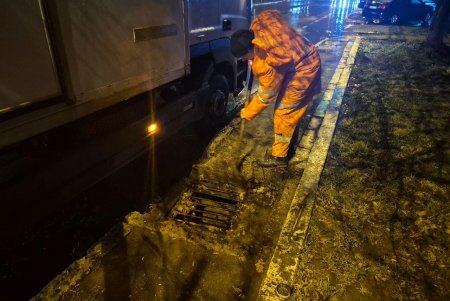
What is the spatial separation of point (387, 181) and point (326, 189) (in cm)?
78

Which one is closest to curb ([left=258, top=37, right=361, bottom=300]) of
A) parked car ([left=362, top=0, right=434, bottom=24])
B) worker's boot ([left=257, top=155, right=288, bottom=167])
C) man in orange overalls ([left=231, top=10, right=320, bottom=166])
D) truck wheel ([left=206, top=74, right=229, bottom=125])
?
worker's boot ([left=257, top=155, right=288, bottom=167])

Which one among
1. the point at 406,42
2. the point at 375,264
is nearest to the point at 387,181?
the point at 375,264

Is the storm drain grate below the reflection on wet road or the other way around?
below

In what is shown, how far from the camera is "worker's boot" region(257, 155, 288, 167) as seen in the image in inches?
142

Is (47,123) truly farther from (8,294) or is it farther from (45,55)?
→ (8,294)

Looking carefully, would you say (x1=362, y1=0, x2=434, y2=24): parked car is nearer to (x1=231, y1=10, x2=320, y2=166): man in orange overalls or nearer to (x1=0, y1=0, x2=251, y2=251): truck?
(x1=0, y1=0, x2=251, y2=251): truck

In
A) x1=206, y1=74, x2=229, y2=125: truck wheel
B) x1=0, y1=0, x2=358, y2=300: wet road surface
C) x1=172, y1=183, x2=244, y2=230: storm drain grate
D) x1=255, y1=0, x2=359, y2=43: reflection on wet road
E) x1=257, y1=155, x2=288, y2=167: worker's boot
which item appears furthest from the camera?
x1=255, y1=0, x2=359, y2=43: reflection on wet road

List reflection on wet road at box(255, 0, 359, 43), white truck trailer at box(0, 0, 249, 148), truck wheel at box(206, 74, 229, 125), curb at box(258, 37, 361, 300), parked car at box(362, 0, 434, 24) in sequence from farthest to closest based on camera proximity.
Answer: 1. parked car at box(362, 0, 434, 24)
2. reflection on wet road at box(255, 0, 359, 43)
3. truck wheel at box(206, 74, 229, 125)
4. curb at box(258, 37, 361, 300)
5. white truck trailer at box(0, 0, 249, 148)

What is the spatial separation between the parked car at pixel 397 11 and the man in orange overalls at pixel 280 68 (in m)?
16.1

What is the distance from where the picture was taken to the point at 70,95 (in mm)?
2314

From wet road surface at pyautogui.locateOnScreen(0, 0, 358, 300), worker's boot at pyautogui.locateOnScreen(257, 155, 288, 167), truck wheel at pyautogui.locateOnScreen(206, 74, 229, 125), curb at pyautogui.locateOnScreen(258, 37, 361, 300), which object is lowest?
wet road surface at pyautogui.locateOnScreen(0, 0, 358, 300)

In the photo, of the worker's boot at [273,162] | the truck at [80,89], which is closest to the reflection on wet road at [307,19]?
the worker's boot at [273,162]

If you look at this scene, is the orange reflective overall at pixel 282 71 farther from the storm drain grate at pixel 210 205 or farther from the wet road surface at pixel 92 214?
the wet road surface at pixel 92 214

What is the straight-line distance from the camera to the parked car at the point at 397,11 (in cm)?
1554
